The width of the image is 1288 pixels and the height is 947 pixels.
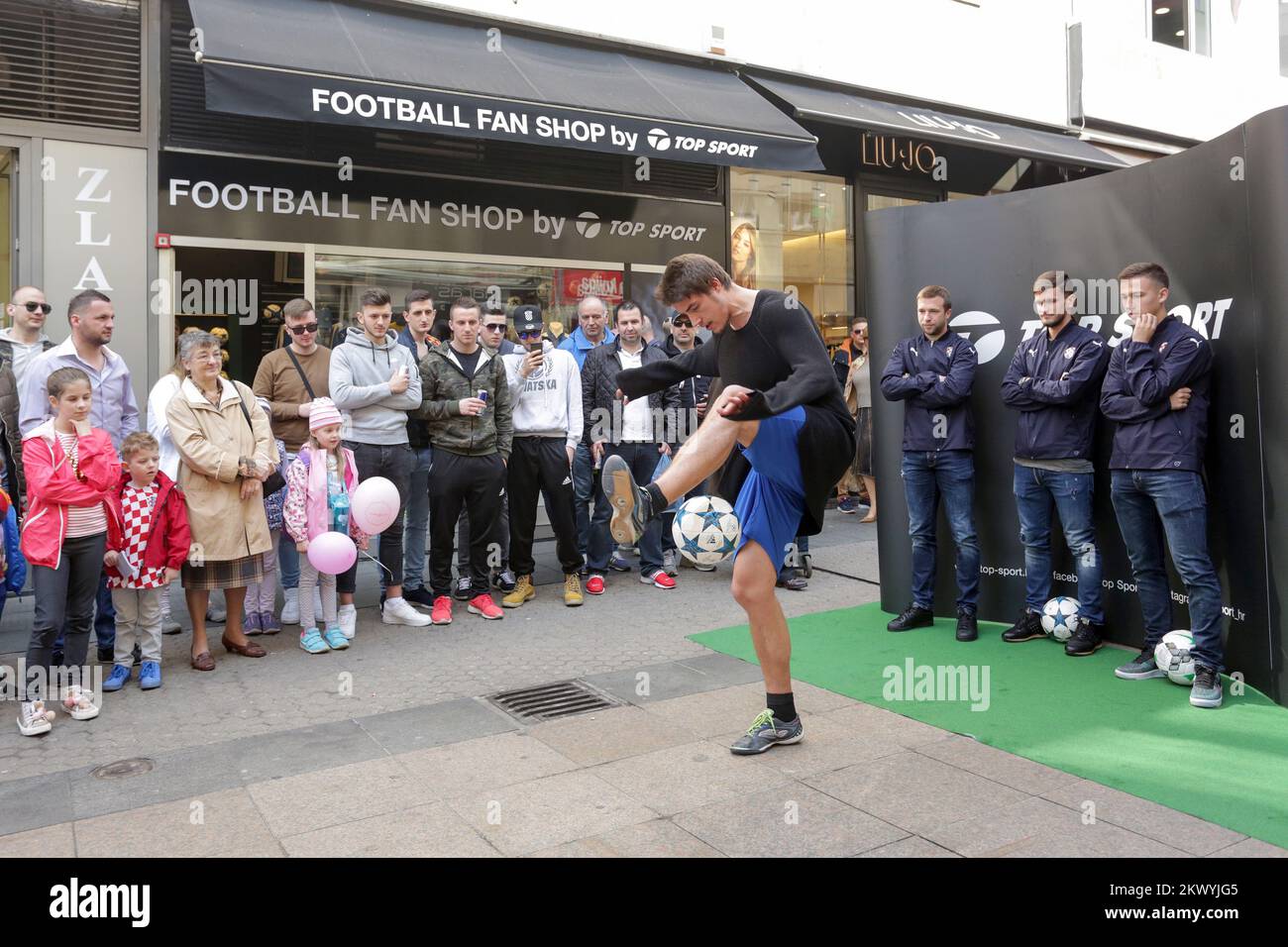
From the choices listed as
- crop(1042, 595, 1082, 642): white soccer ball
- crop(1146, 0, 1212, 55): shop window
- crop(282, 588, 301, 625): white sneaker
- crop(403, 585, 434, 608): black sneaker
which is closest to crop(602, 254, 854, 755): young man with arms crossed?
crop(1042, 595, 1082, 642): white soccer ball

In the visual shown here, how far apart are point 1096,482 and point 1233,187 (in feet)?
Result: 6.08

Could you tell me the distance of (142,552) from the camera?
582 centimetres

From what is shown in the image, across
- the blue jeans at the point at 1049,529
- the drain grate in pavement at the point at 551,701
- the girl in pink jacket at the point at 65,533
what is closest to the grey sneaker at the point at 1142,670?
the blue jeans at the point at 1049,529

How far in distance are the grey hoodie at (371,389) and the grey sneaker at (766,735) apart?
3621 millimetres

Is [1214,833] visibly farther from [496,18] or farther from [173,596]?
[496,18]

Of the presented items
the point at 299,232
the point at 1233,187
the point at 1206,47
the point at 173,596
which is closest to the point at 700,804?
the point at 1233,187

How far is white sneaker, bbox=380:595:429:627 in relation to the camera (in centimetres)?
726

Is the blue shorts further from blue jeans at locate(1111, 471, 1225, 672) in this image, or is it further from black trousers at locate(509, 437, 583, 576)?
black trousers at locate(509, 437, 583, 576)

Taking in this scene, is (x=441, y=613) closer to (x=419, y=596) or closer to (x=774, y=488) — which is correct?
(x=419, y=596)

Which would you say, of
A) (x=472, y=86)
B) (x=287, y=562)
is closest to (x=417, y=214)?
(x=472, y=86)

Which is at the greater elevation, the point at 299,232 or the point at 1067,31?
the point at 1067,31

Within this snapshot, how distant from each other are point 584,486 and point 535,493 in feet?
2.66

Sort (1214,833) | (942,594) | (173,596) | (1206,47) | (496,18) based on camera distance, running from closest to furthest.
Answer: (1214,833) → (942,594) → (173,596) → (496,18) → (1206,47)

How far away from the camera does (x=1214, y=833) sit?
12.4 ft
